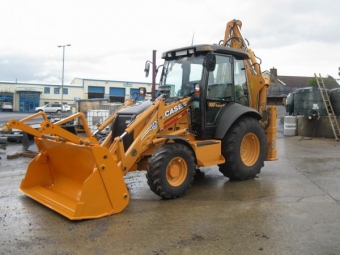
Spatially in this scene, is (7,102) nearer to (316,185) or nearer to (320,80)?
(320,80)

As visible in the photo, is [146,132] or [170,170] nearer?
[170,170]

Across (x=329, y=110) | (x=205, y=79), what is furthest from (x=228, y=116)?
(x=329, y=110)

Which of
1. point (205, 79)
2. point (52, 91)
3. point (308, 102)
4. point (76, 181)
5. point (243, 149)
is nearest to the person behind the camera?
point (76, 181)

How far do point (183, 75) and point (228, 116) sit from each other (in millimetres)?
1181

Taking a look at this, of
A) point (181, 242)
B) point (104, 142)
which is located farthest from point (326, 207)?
point (104, 142)

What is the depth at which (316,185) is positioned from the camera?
7.04 meters

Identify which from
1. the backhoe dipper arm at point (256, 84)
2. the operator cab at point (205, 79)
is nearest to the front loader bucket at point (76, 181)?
the operator cab at point (205, 79)

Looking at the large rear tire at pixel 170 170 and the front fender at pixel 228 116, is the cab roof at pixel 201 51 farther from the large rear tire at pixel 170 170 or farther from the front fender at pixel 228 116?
the large rear tire at pixel 170 170

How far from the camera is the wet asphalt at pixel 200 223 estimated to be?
4078mm

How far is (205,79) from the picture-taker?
6.65 m

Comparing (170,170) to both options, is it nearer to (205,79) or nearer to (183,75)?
(205,79)

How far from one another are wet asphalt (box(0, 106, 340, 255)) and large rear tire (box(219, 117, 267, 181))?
0.23m

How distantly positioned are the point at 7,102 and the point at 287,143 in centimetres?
5236

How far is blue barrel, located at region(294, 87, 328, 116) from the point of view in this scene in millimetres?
15852
